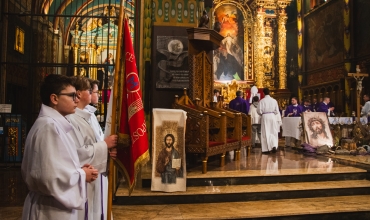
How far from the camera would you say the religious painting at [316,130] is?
855 cm

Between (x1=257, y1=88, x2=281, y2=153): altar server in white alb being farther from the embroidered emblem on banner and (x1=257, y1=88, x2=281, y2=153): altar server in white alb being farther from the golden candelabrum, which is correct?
the golden candelabrum

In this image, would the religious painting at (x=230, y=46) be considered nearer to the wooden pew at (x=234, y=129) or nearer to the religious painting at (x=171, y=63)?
the religious painting at (x=171, y=63)

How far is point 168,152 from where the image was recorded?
14.8 feet

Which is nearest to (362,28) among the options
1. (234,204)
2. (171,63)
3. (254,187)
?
(171,63)

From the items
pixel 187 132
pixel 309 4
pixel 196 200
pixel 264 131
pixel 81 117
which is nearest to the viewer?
pixel 81 117

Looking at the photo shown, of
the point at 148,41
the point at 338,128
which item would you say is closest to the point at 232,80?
the point at 338,128

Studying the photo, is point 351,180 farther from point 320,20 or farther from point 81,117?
point 320,20

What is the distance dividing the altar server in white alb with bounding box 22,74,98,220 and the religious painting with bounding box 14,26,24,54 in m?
8.27

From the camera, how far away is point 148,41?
6.96 m

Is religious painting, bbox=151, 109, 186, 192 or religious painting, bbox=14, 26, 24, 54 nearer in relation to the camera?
religious painting, bbox=151, 109, 186, 192

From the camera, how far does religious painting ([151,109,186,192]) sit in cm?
447

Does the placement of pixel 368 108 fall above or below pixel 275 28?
below

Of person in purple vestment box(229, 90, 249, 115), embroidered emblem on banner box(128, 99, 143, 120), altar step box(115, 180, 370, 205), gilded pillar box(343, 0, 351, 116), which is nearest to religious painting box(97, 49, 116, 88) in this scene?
altar step box(115, 180, 370, 205)

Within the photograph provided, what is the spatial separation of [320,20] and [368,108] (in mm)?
8296
